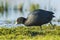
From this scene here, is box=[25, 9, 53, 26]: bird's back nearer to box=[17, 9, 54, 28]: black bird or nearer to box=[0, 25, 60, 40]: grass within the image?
box=[17, 9, 54, 28]: black bird

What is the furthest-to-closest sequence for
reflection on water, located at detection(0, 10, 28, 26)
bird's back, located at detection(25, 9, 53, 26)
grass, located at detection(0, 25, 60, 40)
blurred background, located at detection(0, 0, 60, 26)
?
blurred background, located at detection(0, 0, 60, 26), reflection on water, located at detection(0, 10, 28, 26), bird's back, located at detection(25, 9, 53, 26), grass, located at detection(0, 25, 60, 40)

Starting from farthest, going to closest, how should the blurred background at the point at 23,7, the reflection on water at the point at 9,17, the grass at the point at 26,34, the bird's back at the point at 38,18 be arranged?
the blurred background at the point at 23,7
the reflection on water at the point at 9,17
the bird's back at the point at 38,18
the grass at the point at 26,34

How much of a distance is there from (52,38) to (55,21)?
3.93m

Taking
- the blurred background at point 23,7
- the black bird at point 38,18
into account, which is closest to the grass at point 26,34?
the black bird at point 38,18

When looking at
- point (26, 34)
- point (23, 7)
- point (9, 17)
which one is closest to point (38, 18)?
point (26, 34)

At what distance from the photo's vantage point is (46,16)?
10.1 metres

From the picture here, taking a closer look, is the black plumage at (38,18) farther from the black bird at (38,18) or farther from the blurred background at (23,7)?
the blurred background at (23,7)

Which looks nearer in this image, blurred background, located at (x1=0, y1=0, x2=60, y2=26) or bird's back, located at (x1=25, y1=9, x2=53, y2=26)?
bird's back, located at (x1=25, y1=9, x2=53, y2=26)

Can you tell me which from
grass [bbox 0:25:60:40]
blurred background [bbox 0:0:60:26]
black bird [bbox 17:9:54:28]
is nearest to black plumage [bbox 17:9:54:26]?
black bird [bbox 17:9:54:28]

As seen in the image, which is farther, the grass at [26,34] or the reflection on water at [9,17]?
the reflection on water at [9,17]

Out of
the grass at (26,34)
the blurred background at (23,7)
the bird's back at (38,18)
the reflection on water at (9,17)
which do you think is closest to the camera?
the grass at (26,34)

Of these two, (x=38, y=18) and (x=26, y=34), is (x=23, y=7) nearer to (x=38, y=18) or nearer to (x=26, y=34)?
(x=38, y=18)

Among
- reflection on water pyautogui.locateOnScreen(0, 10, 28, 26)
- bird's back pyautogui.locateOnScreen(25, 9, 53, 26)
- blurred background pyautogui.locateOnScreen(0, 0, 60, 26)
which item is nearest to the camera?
bird's back pyautogui.locateOnScreen(25, 9, 53, 26)

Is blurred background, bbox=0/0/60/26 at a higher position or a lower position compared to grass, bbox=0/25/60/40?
higher
